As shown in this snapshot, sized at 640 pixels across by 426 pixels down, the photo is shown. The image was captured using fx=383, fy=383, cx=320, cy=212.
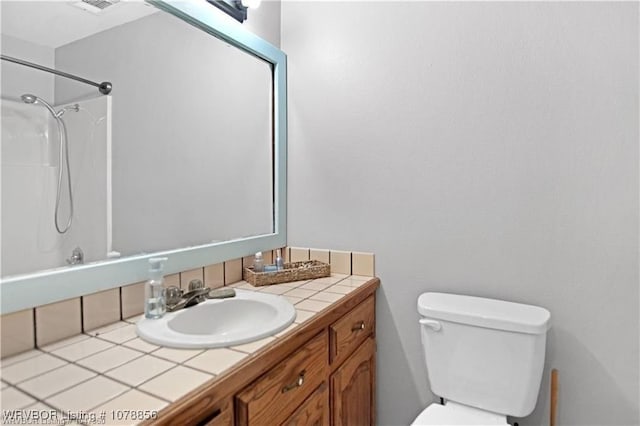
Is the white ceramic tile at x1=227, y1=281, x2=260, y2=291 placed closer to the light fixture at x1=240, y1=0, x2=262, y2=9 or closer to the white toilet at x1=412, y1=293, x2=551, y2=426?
the white toilet at x1=412, y1=293, x2=551, y2=426

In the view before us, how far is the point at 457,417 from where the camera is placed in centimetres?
127

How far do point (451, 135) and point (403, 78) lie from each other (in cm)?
31

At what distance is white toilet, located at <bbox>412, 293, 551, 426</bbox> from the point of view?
4.02 ft

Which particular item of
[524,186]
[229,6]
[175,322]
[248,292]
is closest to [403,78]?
[524,186]

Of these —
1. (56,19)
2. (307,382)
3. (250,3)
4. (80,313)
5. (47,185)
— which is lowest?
(307,382)

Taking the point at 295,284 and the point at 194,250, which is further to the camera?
the point at 295,284

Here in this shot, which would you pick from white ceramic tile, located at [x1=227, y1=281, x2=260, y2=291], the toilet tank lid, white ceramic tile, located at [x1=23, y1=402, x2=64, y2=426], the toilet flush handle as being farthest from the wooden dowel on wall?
white ceramic tile, located at [x1=23, y1=402, x2=64, y2=426]

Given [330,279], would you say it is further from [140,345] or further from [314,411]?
[140,345]

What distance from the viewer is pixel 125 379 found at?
76 cm

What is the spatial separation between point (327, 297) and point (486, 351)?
0.56 m

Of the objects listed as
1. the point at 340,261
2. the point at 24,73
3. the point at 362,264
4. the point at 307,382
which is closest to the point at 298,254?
the point at 340,261

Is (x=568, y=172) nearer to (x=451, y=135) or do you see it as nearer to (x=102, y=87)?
(x=451, y=135)

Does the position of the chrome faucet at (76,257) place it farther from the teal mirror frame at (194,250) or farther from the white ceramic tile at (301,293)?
the white ceramic tile at (301,293)

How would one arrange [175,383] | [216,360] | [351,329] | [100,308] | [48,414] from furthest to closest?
[351,329]
[100,308]
[216,360]
[175,383]
[48,414]
